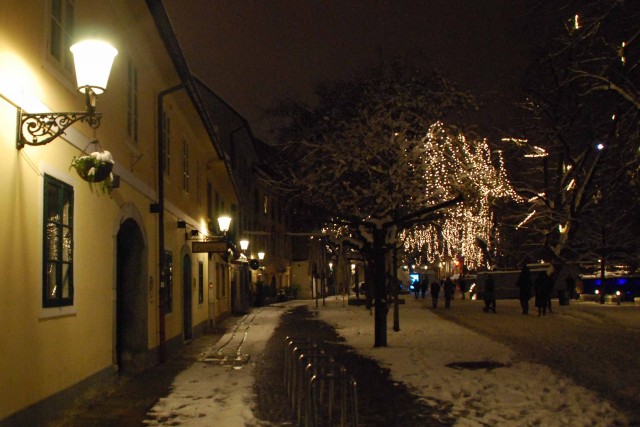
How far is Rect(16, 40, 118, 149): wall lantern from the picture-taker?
23.0ft

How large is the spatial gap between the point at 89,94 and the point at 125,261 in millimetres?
6931

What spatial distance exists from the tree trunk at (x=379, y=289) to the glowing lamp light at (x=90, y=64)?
1028 centimetres

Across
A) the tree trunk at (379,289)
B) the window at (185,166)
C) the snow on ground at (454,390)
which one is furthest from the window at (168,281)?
the tree trunk at (379,289)

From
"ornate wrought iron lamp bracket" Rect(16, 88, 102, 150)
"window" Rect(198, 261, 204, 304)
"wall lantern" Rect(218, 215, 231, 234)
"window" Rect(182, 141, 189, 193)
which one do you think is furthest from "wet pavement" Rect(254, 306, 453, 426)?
"wall lantern" Rect(218, 215, 231, 234)

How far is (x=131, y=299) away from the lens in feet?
43.9

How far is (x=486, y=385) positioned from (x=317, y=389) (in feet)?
9.65

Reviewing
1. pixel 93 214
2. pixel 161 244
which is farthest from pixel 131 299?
pixel 93 214

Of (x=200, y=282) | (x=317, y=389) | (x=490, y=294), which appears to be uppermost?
(x=200, y=282)

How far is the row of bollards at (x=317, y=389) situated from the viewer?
23.6ft

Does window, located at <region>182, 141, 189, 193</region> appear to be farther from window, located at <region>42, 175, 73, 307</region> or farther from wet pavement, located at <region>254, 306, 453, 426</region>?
window, located at <region>42, 175, 73, 307</region>

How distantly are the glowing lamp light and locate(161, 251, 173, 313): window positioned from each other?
8712 millimetres

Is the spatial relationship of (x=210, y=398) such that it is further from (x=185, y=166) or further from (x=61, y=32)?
(x=185, y=166)

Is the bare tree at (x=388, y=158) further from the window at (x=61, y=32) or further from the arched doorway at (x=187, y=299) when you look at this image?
the window at (x=61, y=32)

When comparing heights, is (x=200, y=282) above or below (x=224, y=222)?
below
